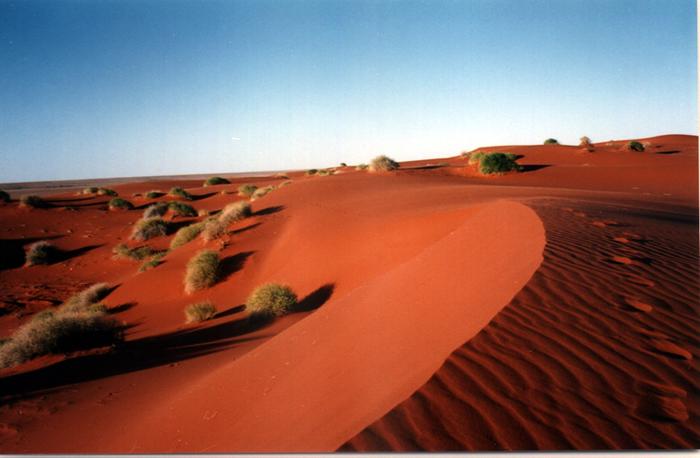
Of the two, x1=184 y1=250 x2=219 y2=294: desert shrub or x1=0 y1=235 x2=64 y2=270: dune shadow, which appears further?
x1=0 y1=235 x2=64 y2=270: dune shadow

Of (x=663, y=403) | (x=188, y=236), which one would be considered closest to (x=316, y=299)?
(x=663, y=403)

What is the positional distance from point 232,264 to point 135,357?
17.8 ft

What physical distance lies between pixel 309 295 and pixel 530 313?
6.65m

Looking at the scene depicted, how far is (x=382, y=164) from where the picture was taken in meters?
28.1

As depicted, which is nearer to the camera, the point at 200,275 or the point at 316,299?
the point at 316,299

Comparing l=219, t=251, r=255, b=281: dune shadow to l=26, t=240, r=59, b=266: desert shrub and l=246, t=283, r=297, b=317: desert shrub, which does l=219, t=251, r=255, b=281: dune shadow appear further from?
l=26, t=240, r=59, b=266: desert shrub

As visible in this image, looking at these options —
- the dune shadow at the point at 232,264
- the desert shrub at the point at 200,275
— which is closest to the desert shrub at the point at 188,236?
the dune shadow at the point at 232,264

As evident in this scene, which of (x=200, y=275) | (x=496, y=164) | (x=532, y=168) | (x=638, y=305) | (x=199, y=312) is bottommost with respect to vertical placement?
(x=199, y=312)

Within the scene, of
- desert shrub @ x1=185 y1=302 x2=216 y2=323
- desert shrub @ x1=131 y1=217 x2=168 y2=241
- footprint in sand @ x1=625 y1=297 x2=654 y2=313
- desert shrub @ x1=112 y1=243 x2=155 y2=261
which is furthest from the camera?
desert shrub @ x1=131 y1=217 x2=168 y2=241

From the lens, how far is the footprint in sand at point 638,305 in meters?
4.35

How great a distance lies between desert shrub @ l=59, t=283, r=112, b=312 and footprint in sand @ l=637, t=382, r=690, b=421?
13456 millimetres

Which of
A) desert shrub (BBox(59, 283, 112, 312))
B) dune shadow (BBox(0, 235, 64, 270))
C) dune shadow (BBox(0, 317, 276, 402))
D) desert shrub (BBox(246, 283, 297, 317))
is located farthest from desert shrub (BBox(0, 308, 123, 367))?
dune shadow (BBox(0, 235, 64, 270))

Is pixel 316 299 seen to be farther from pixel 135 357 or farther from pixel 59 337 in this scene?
pixel 59 337

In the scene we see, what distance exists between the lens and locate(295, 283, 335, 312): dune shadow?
947 cm
